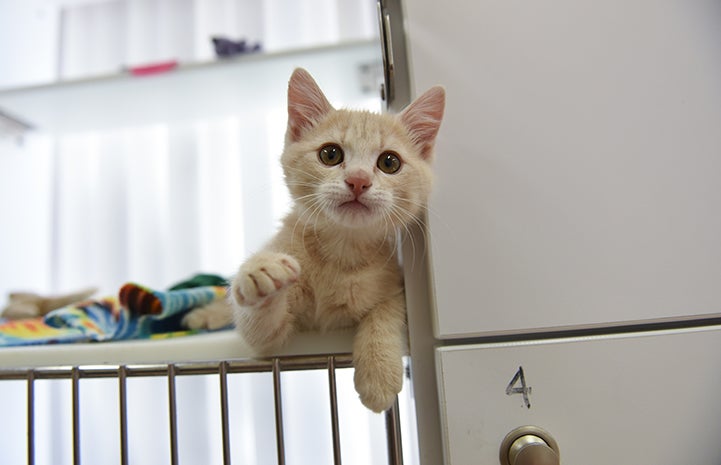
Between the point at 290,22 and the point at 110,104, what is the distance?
0.74 metres

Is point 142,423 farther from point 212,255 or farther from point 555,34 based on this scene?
point 555,34

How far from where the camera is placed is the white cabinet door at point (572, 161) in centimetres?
51

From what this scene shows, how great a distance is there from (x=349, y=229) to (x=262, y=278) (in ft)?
0.67

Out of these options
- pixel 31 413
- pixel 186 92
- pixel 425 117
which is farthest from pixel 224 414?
pixel 186 92

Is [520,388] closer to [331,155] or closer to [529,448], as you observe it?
[529,448]

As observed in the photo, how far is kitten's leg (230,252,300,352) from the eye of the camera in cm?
49

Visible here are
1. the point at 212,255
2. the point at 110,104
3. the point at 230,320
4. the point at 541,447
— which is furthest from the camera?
the point at 212,255

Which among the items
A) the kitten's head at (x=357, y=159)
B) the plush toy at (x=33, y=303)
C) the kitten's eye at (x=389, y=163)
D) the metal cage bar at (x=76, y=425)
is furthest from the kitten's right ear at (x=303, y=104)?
the plush toy at (x=33, y=303)

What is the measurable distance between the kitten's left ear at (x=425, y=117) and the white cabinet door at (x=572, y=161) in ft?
0.07

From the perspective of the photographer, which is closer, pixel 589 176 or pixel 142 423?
pixel 589 176

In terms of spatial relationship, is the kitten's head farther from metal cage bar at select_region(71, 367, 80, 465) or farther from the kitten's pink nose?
metal cage bar at select_region(71, 367, 80, 465)

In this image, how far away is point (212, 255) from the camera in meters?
1.45

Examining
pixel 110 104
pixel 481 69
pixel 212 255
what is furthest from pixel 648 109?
pixel 110 104

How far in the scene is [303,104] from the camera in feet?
2.31
